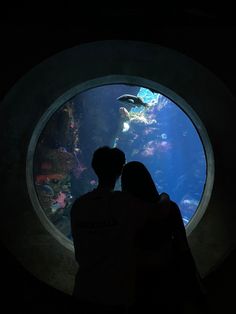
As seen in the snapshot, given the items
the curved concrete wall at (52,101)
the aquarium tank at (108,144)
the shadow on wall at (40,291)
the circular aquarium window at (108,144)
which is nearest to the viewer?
the shadow on wall at (40,291)

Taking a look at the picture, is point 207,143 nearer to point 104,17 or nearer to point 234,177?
point 234,177

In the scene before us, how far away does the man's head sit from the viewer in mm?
1806

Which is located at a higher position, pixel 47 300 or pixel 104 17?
pixel 104 17

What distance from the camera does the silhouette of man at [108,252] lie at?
1622mm

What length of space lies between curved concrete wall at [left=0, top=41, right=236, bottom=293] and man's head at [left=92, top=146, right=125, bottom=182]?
111 centimetres

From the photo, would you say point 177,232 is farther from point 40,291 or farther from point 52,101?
point 52,101

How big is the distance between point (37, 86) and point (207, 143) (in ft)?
5.64

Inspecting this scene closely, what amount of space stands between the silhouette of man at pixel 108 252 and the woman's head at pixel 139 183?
5.1 inches

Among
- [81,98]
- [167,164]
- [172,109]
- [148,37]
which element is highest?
[172,109]

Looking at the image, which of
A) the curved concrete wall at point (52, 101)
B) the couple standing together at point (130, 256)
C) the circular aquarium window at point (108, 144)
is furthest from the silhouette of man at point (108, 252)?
the circular aquarium window at point (108, 144)

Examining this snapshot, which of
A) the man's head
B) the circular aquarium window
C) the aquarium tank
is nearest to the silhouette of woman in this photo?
the man's head

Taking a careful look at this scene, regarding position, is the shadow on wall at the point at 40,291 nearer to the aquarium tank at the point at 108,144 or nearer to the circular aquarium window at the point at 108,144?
the circular aquarium window at the point at 108,144

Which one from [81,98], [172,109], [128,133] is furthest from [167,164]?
[81,98]

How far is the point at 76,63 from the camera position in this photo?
109 inches
